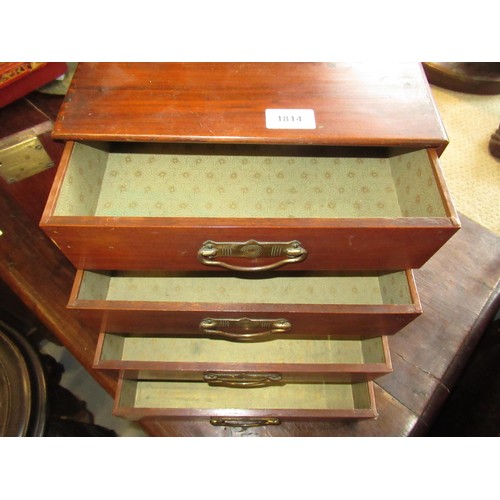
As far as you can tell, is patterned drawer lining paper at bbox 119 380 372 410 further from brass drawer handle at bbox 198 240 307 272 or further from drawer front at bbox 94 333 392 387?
brass drawer handle at bbox 198 240 307 272

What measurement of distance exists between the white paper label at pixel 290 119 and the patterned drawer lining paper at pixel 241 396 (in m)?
0.51

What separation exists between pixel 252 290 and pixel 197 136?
295 millimetres

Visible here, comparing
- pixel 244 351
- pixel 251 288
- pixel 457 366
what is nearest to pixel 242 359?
pixel 244 351

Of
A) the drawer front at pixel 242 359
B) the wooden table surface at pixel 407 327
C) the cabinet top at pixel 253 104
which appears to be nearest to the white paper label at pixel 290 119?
the cabinet top at pixel 253 104

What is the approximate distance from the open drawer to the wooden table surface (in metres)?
0.20

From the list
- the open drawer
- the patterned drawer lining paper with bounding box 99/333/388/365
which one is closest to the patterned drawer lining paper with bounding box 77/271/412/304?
the open drawer

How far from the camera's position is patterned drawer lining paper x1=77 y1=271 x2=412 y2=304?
66 centimetres

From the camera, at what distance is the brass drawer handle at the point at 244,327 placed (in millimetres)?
567

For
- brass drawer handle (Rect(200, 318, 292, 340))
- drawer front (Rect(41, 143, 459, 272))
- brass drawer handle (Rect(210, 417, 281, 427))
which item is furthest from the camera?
brass drawer handle (Rect(210, 417, 281, 427))

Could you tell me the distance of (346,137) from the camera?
0.47 meters

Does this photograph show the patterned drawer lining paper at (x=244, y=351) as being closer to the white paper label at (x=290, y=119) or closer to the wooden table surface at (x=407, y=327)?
the wooden table surface at (x=407, y=327)

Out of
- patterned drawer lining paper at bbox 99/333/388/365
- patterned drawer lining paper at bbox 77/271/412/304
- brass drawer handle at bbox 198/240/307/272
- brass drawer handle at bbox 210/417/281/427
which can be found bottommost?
brass drawer handle at bbox 210/417/281/427
